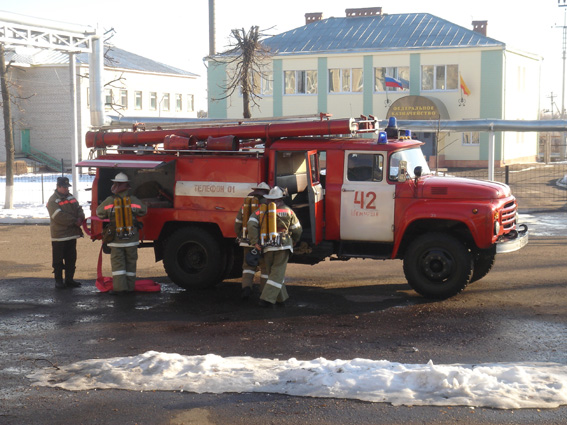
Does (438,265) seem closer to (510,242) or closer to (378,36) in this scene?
(510,242)

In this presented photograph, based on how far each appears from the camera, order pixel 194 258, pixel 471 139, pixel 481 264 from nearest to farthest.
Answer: pixel 481 264
pixel 194 258
pixel 471 139

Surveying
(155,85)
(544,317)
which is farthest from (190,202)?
(155,85)

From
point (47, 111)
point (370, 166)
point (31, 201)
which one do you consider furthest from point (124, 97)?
point (370, 166)

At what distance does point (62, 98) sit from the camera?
4956cm

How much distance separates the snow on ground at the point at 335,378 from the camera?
6270 mm

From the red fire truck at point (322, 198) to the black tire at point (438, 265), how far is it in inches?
0.5

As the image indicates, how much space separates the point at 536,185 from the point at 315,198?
2288 cm

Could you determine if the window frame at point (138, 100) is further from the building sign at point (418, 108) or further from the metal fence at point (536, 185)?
the metal fence at point (536, 185)

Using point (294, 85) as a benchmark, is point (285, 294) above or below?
below

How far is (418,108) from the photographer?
43.1 meters

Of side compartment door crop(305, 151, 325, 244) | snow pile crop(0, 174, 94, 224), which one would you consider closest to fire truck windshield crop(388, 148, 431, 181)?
side compartment door crop(305, 151, 325, 244)

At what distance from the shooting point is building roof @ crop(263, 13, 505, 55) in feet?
143

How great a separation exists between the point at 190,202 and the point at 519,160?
3933 centimetres

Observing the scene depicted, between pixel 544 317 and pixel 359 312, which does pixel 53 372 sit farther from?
pixel 544 317
